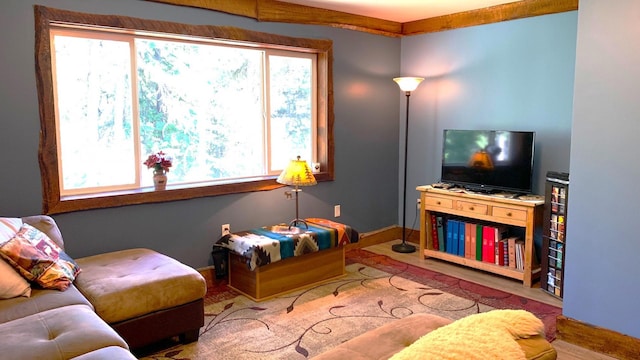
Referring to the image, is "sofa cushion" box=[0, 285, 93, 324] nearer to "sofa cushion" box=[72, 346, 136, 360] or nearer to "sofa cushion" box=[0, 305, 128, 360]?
"sofa cushion" box=[0, 305, 128, 360]

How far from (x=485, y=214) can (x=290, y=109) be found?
79.3 inches

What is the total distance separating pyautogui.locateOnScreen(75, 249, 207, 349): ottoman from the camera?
2.66 metres

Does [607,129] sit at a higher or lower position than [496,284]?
higher

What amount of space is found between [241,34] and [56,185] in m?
1.84

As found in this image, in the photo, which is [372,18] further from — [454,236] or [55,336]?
[55,336]

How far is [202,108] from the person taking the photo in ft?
13.5

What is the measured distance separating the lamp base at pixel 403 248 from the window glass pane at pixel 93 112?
2.70 metres

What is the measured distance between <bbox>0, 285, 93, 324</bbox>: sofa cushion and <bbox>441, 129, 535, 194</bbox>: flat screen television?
3351 millimetres

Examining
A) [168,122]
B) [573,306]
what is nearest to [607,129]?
[573,306]

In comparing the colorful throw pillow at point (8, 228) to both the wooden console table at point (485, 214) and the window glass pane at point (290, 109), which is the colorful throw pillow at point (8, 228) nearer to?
the window glass pane at point (290, 109)

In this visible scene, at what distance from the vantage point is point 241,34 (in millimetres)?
4055

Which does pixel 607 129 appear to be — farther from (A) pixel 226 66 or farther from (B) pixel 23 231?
(B) pixel 23 231

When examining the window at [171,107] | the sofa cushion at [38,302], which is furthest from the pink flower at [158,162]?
the sofa cushion at [38,302]

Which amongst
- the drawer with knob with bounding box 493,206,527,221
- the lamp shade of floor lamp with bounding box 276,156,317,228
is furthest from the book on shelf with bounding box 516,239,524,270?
the lamp shade of floor lamp with bounding box 276,156,317,228
